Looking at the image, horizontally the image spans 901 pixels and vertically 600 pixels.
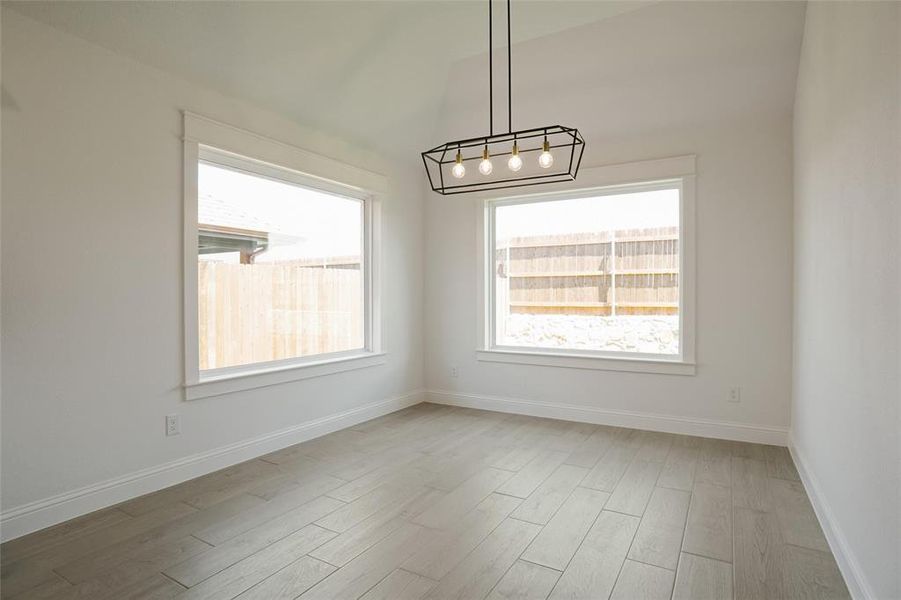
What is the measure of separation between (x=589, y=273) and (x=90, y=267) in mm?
3784

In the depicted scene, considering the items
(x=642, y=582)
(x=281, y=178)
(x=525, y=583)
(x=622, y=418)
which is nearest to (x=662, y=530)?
(x=642, y=582)

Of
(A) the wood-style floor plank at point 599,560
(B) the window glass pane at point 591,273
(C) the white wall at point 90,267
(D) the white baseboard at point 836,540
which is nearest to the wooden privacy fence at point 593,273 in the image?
(B) the window glass pane at point 591,273

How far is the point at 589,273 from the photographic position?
15.3ft

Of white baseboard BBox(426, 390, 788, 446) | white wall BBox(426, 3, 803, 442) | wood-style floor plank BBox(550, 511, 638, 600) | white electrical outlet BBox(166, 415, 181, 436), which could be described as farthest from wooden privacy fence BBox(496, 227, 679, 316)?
white electrical outlet BBox(166, 415, 181, 436)

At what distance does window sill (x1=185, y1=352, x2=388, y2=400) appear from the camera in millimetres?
3252

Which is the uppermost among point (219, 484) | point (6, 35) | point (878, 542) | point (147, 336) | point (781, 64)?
point (781, 64)

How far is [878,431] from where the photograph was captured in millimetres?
1684

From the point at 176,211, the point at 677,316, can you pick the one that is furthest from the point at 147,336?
the point at 677,316

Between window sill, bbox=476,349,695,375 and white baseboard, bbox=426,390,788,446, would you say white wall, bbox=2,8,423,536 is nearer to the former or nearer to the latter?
white baseboard, bbox=426,390,788,446

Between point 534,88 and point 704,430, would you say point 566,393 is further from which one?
point 534,88

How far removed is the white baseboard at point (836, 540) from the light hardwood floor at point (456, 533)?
5cm

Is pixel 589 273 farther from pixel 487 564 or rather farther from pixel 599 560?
pixel 487 564

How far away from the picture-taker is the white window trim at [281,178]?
3.16 meters

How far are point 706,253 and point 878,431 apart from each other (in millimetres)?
2582
